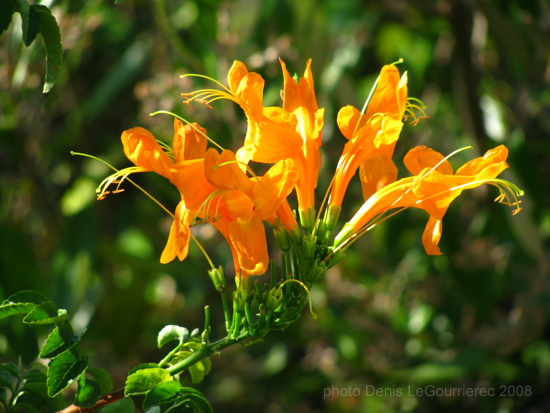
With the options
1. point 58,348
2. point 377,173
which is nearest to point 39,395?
point 58,348

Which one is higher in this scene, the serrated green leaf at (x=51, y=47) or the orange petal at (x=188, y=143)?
the serrated green leaf at (x=51, y=47)

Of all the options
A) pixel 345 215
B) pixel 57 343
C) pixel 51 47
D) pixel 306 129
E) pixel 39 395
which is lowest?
pixel 345 215

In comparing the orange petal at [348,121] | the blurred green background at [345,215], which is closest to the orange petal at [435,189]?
the orange petal at [348,121]

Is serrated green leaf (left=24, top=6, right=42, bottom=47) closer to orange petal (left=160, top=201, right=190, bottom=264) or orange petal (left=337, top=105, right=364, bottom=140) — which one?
orange petal (left=160, top=201, right=190, bottom=264)

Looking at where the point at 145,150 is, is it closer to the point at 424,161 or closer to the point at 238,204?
the point at 238,204

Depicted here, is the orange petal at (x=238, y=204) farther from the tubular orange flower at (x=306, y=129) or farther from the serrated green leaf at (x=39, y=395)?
the serrated green leaf at (x=39, y=395)

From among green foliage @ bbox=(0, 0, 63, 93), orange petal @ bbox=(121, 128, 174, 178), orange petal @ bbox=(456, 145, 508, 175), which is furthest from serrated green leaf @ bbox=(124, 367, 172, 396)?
orange petal @ bbox=(456, 145, 508, 175)
